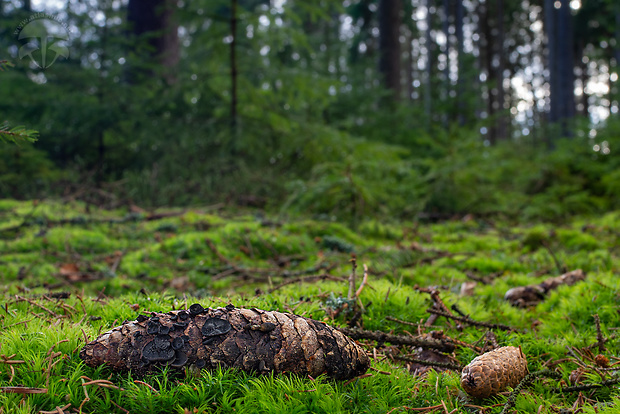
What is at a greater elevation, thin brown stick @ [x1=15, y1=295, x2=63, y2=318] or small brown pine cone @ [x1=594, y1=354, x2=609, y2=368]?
thin brown stick @ [x1=15, y1=295, x2=63, y2=318]

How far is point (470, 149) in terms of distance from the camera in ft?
31.3

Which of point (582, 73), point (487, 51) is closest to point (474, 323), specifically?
point (487, 51)

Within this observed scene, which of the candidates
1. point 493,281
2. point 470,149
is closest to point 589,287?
point 493,281

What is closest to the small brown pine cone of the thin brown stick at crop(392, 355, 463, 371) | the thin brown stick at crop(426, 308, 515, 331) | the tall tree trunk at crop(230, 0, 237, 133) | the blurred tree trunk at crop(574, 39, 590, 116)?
the thin brown stick at crop(426, 308, 515, 331)

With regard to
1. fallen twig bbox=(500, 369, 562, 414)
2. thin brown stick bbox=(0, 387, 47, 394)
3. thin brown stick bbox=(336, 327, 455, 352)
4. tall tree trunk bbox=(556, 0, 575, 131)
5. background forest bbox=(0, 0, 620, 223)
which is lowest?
fallen twig bbox=(500, 369, 562, 414)

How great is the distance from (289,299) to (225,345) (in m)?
0.94

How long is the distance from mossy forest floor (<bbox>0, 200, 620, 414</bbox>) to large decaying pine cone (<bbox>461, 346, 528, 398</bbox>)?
0.06 meters

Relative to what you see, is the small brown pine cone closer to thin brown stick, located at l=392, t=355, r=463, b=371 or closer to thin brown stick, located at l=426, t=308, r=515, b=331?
thin brown stick, located at l=426, t=308, r=515, b=331

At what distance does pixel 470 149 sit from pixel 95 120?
7983 millimetres

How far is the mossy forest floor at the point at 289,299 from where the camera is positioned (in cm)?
164

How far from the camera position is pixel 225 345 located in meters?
1.74

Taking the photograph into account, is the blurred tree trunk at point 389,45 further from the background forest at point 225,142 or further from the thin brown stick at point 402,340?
the thin brown stick at point 402,340

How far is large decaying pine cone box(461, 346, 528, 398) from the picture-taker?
185 cm

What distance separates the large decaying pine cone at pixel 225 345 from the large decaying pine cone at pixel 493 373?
49 centimetres
